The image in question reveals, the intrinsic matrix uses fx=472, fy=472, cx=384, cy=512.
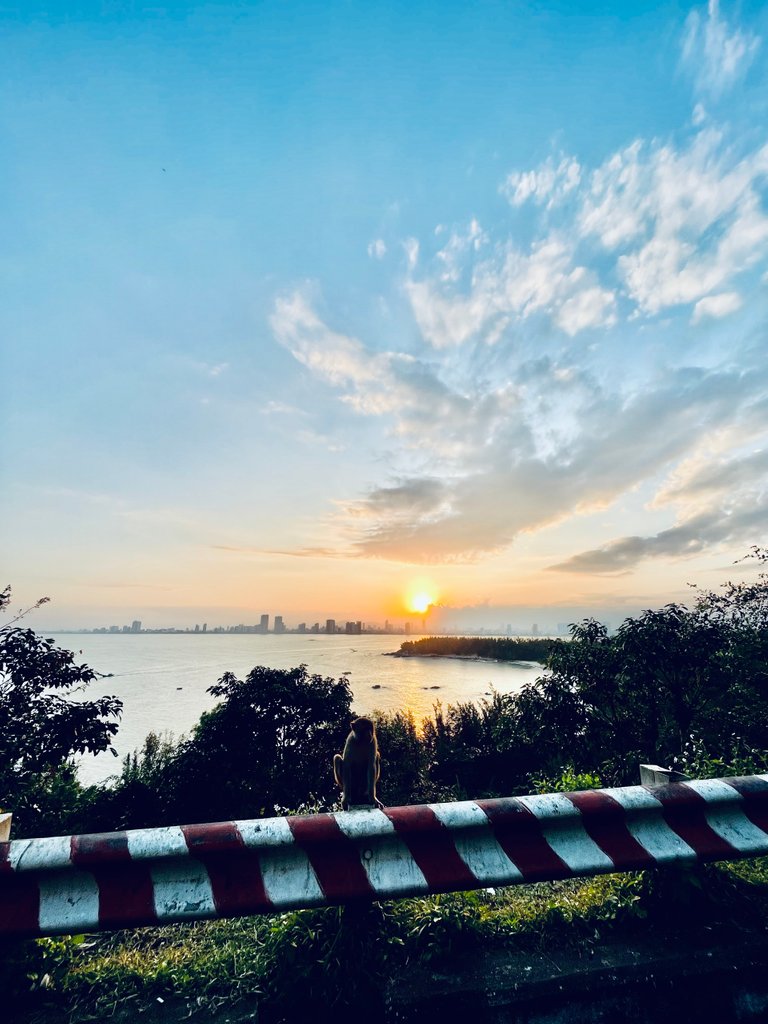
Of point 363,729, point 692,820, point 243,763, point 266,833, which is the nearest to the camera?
point 266,833

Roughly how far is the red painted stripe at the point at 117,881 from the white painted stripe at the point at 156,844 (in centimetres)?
3

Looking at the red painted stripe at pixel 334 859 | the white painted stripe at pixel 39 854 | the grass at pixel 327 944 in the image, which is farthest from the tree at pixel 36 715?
the red painted stripe at pixel 334 859

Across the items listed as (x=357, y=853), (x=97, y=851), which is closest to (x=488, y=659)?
(x=357, y=853)

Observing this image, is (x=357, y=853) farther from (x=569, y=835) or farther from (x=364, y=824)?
(x=569, y=835)

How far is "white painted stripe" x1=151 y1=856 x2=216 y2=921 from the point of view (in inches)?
72.6

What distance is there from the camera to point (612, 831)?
2264 millimetres

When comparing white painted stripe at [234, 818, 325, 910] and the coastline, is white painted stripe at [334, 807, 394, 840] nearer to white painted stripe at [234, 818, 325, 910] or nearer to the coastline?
white painted stripe at [234, 818, 325, 910]

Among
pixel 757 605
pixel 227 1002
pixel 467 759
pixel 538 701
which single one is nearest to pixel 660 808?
pixel 227 1002

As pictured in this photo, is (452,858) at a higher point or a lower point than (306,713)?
higher

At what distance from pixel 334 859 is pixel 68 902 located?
1.02 meters

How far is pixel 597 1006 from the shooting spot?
1.90 metres

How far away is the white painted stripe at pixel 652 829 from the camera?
223 cm

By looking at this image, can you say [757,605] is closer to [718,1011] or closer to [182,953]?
[718,1011]

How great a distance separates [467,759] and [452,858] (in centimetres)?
1552
